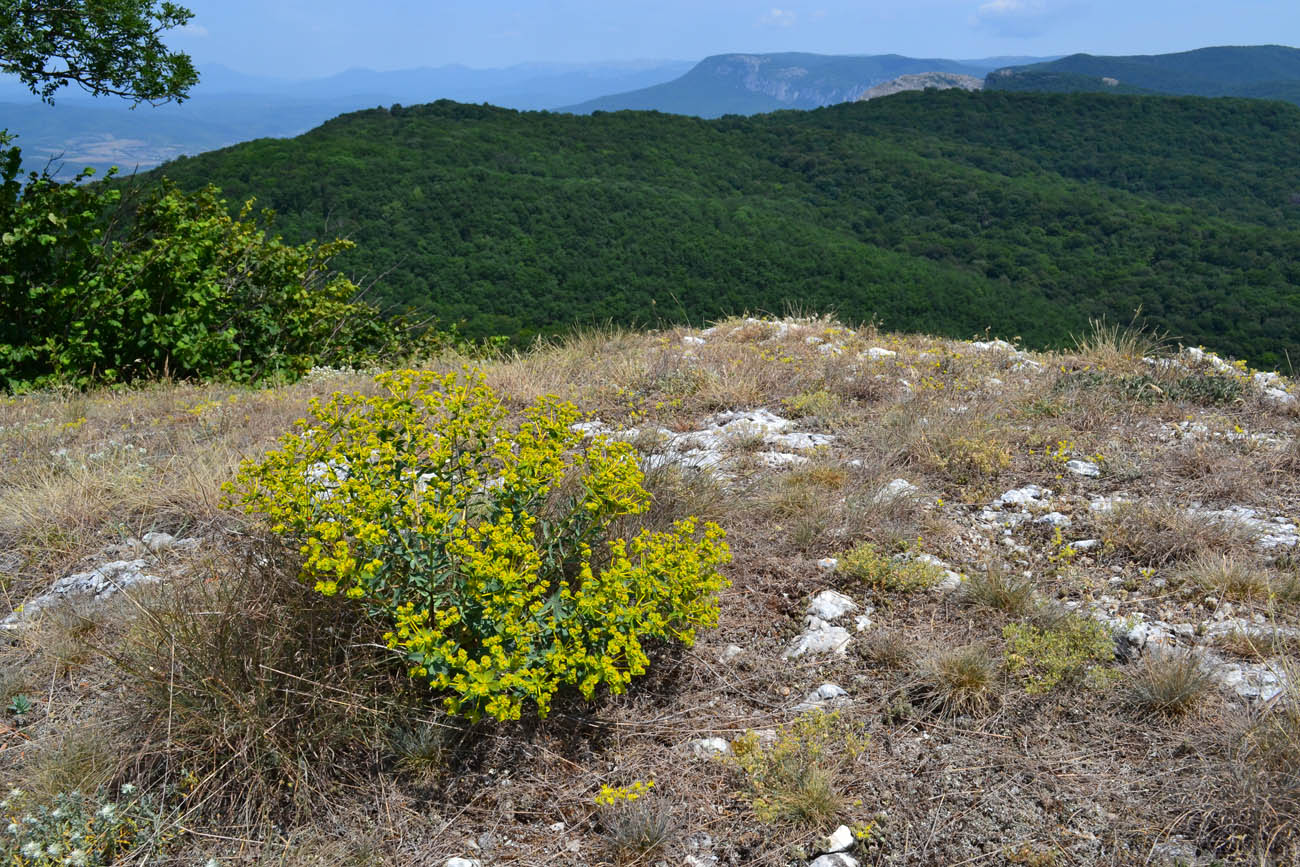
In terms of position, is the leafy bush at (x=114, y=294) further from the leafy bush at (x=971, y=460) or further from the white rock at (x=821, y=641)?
the white rock at (x=821, y=641)

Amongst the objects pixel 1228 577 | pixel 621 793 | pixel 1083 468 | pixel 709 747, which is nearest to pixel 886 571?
pixel 709 747

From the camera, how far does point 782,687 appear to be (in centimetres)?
261

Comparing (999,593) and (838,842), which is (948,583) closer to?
(999,593)

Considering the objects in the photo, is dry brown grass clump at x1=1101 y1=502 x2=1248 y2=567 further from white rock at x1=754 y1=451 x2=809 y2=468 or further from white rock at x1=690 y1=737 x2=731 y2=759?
white rock at x1=690 y1=737 x2=731 y2=759

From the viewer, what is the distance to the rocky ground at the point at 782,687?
206 cm

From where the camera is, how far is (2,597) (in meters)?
3.11

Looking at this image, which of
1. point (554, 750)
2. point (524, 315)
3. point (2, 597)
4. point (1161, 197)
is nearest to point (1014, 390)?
point (554, 750)

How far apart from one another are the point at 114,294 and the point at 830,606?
6.80 metres

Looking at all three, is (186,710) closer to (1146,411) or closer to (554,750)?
(554,750)

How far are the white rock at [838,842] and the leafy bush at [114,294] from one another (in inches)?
251

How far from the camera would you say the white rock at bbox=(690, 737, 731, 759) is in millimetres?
2348

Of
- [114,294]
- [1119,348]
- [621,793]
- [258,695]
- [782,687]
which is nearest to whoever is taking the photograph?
[621,793]

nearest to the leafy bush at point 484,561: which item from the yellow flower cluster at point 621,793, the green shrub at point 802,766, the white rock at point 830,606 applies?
the yellow flower cluster at point 621,793

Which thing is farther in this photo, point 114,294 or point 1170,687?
point 114,294
